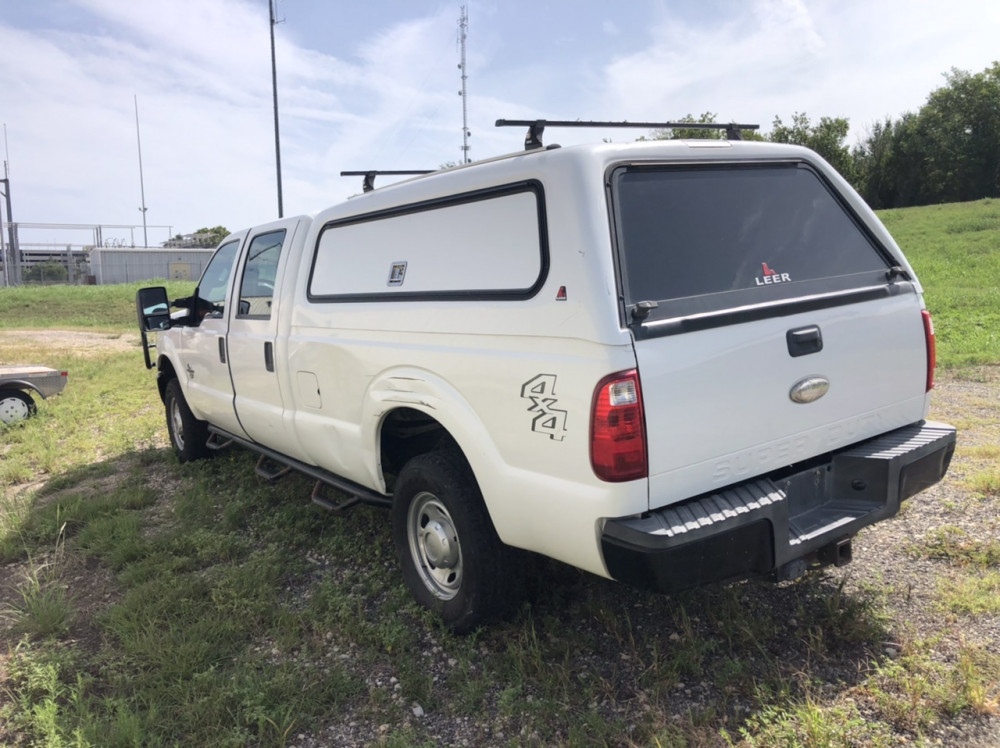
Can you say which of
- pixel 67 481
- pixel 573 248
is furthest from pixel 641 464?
pixel 67 481

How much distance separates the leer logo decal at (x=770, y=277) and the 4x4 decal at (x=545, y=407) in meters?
0.98

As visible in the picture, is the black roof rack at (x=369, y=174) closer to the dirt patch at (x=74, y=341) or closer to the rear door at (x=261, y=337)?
the rear door at (x=261, y=337)

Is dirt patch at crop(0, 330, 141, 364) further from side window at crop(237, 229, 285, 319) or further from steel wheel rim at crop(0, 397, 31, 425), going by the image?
side window at crop(237, 229, 285, 319)

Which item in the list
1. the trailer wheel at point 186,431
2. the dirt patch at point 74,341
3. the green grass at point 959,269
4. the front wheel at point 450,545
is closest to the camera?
the front wheel at point 450,545

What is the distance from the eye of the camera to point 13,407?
324 inches

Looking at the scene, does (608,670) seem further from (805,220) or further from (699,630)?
(805,220)

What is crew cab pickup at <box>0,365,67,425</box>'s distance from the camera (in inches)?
322

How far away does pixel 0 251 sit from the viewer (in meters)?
44.9

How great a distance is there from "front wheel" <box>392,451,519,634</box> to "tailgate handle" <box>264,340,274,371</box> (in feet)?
4.66

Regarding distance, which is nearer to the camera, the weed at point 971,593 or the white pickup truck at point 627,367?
the white pickup truck at point 627,367

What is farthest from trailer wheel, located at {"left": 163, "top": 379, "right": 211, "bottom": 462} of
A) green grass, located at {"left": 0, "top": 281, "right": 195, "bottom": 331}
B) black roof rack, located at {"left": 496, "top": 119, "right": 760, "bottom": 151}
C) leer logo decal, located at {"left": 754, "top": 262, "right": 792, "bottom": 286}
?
green grass, located at {"left": 0, "top": 281, "right": 195, "bottom": 331}

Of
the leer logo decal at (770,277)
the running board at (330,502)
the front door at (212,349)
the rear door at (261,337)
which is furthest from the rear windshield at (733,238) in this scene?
the front door at (212,349)

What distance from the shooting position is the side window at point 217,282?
5324 millimetres

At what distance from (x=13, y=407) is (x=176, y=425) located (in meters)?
3.01
